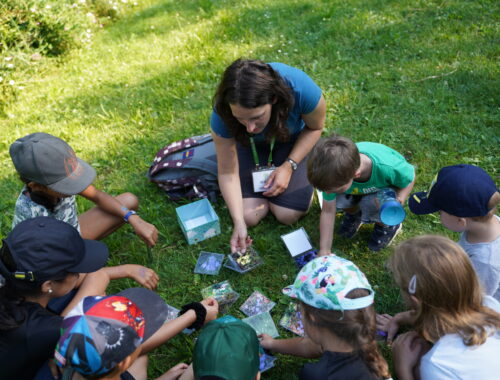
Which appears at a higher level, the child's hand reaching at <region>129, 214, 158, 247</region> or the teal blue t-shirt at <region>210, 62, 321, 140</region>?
the teal blue t-shirt at <region>210, 62, 321, 140</region>

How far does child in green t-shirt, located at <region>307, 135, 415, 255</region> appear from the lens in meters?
2.36

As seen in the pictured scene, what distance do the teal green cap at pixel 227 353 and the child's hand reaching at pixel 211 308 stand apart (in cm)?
52

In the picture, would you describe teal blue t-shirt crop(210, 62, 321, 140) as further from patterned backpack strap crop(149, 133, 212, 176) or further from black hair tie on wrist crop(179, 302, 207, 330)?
black hair tie on wrist crop(179, 302, 207, 330)

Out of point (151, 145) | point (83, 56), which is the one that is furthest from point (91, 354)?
point (83, 56)

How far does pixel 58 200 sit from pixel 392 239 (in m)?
2.43

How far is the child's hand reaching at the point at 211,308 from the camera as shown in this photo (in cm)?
247

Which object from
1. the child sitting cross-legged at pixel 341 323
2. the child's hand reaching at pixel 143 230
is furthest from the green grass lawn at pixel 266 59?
the child sitting cross-legged at pixel 341 323

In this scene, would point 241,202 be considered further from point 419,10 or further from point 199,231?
point 419,10

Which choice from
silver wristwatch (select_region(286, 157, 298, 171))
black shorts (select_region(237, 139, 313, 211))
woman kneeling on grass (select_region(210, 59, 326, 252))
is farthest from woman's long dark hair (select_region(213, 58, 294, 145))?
black shorts (select_region(237, 139, 313, 211))

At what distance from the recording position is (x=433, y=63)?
4.65 m

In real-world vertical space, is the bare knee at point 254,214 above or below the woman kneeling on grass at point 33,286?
below

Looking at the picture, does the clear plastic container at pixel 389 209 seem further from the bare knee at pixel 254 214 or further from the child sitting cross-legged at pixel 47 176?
the child sitting cross-legged at pixel 47 176

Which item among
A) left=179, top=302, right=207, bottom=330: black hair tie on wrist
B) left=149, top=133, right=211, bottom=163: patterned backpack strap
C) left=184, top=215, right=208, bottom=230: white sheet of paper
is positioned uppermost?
left=149, top=133, right=211, bottom=163: patterned backpack strap

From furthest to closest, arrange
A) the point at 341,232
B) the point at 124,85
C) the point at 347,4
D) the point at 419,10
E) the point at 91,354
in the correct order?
the point at 347,4 < the point at 419,10 < the point at 124,85 < the point at 341,232 < the point at 91,354
